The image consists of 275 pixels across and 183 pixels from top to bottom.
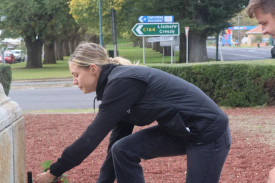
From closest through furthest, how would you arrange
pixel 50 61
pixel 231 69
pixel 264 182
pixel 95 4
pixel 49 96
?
1. pixel 264 182
2. pixel 231 69
3. pixel 49 96
4. pixel 95 4
5. pixel 50 61

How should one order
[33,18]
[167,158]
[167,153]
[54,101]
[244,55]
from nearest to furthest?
[167,153] < [167,158] < [54,101] < [33,18] < [244,55]

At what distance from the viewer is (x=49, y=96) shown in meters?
15.8

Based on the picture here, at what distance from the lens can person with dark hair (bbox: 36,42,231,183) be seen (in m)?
2.80

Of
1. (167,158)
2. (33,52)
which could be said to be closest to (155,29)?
(167,158)

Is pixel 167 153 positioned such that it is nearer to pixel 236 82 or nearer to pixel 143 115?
pixel 143 115

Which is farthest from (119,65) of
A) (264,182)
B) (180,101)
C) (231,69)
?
(231,69)

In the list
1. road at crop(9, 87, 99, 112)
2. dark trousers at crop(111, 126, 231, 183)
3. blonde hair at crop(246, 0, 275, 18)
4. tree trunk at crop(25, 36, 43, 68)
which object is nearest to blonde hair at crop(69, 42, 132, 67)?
A: dark trousers at crop(111, 126, 231, 183)

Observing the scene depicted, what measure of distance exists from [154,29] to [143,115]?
16155mm

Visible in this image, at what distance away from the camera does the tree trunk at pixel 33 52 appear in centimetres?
3475

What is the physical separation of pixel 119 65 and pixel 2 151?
991 millimetres

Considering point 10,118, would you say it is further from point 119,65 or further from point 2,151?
point 119,65

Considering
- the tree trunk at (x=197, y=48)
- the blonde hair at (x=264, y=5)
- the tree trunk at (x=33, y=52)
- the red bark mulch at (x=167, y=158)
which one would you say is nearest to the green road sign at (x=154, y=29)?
the red bark mulch at (x=167, y=158)

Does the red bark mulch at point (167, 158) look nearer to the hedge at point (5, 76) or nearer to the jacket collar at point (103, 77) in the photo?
the jacket collar at point (103, 77)

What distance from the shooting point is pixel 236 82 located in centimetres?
1034
